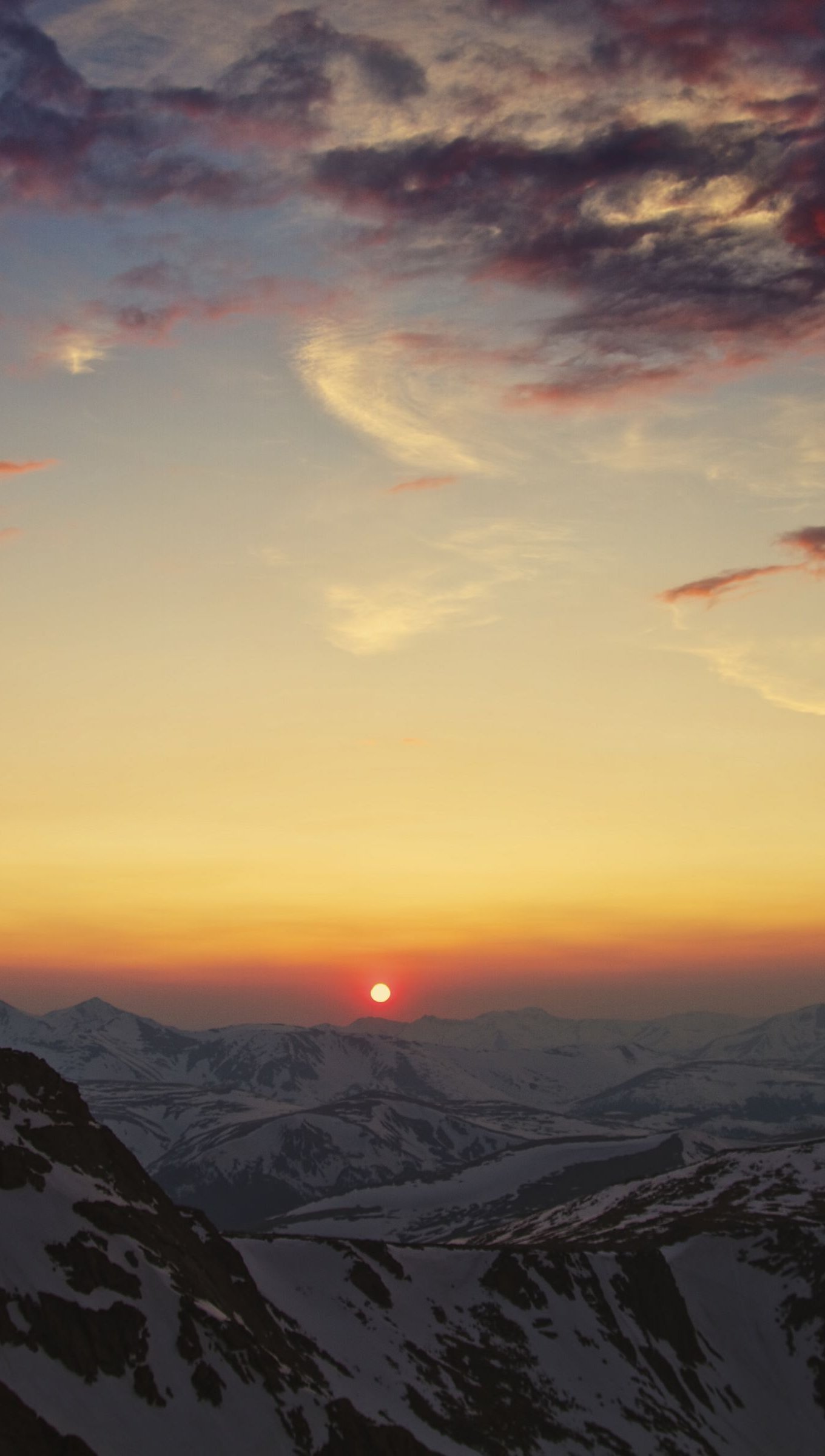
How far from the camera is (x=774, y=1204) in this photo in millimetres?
198750

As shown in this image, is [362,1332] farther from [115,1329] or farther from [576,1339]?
[115,1329]

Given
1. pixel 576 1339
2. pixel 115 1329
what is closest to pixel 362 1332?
pixel 576 1339

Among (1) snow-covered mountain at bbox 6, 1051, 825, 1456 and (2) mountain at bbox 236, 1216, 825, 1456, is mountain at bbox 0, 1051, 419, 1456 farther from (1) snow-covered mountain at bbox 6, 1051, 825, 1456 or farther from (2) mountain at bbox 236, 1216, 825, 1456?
(2) mountain at bbox 236, 1216, 825, 1456

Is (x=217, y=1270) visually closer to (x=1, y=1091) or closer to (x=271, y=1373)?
(x=271, y=1373)

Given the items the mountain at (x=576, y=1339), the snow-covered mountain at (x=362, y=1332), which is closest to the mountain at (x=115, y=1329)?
the snow-covered mountain at (x=362, y=1332)

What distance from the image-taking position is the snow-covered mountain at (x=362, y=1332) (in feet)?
259

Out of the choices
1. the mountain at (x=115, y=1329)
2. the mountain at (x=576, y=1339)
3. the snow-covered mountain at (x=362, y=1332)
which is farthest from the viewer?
the mountain at (x=576, y=1339)

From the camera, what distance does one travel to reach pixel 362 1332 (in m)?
113

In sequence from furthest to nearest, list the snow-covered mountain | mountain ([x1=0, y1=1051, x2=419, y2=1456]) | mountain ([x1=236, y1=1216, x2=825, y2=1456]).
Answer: mountain ([x1=236, y1=1216, x2=825, y2=1456])
the snow-covered mountain
mountain ([x1=0, y1=1051, x2=419, y2=1456])

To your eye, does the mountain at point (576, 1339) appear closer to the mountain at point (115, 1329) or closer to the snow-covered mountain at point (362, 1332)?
the snow-covered mountain at point (362, 1332)

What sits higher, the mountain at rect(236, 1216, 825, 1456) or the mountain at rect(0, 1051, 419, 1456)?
the mountain at rect(0, 1051, 419, 1456)

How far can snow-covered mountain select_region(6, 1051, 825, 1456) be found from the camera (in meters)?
79.1

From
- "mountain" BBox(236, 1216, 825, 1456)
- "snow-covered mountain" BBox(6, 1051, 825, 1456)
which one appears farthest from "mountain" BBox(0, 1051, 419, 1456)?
"mountain" BBox(236, 1216, 825, 1456)

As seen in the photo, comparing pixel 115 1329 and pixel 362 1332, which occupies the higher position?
pixel 115 1329
